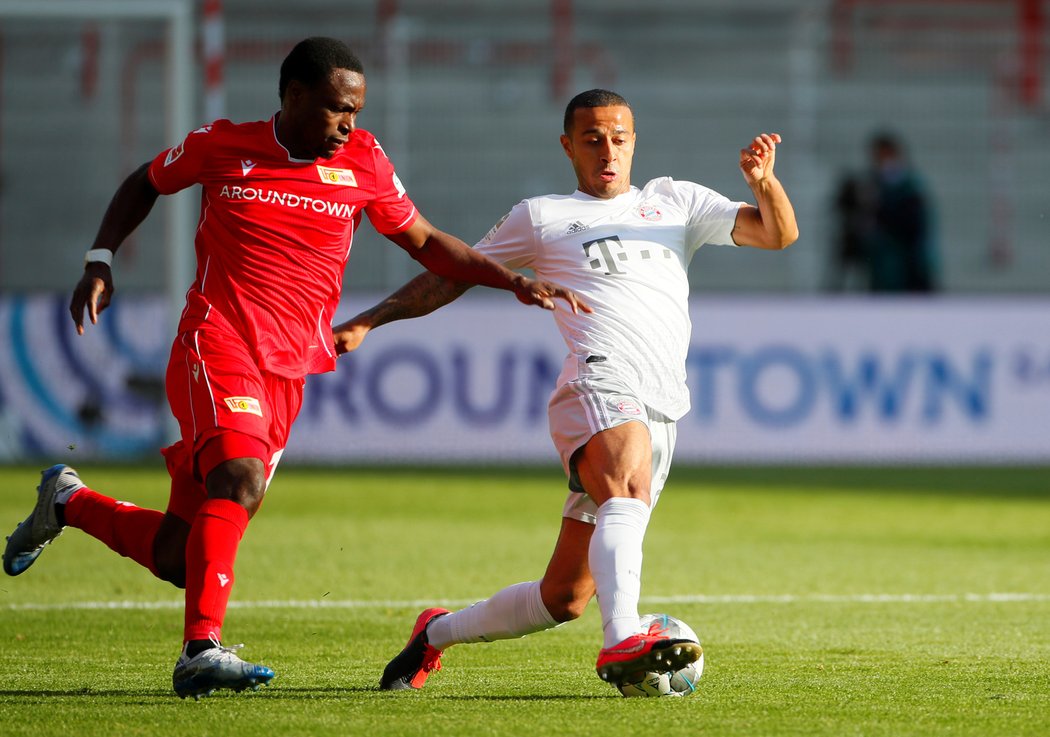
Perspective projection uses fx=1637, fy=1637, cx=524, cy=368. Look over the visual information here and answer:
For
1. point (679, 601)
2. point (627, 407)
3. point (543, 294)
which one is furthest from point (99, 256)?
point (679, 601)

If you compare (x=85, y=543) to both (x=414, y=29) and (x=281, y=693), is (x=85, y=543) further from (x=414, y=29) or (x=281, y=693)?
(x=414, y=29)

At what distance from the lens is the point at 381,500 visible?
39.3ft

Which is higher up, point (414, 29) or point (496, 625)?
point (414, 29)

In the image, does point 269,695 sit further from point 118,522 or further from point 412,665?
point 118,522

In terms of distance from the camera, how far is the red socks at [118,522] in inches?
218

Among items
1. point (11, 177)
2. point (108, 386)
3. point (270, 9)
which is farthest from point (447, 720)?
point (270, 9)

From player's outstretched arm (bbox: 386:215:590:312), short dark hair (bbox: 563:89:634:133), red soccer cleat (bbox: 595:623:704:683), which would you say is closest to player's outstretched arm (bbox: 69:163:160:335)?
player's outstretched arm (bbox: 386:215:590:312)

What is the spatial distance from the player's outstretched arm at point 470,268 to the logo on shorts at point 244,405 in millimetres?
811

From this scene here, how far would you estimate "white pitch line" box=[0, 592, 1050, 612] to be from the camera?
7250 mm

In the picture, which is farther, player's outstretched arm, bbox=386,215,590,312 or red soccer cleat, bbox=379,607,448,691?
red soccer cleat, bbox=379,607,448,691

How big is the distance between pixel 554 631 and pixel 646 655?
87.3 inches

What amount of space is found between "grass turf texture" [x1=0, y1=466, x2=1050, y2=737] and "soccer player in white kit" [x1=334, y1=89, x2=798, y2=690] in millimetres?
292

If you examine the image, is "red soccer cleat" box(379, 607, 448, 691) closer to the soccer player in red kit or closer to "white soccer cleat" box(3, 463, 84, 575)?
the soccer player in red kit

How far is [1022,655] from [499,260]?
2.33 m
